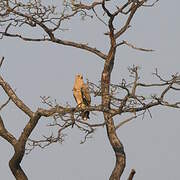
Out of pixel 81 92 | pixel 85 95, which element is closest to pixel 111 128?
pixel 85 95

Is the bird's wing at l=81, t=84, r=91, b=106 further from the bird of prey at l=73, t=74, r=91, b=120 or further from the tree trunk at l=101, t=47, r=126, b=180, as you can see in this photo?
the tree trunk at l=101, t=47, r=126, b=180

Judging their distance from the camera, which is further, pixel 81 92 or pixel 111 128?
pixel 81 92

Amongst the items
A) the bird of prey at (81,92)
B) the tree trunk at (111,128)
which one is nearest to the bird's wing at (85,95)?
the bird of prey at (81,92)

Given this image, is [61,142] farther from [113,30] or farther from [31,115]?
[113,30]

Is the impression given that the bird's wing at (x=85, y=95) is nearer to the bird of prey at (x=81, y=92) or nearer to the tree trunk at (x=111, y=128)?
the bird of prey at (x=81, y=92)

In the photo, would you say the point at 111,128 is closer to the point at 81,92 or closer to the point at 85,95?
the point at 85,95

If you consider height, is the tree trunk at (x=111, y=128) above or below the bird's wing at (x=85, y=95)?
below

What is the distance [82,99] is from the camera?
13500 mm

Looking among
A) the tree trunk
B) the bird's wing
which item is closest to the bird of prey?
the bird's wing

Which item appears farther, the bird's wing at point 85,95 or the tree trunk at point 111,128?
the bird's wing at point 85,95

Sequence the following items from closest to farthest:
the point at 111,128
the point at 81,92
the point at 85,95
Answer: the point at 111,128, the point at 85,95, the point at 81,92

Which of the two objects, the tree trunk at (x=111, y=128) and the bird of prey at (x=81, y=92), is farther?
the bird of prey at (x=81, y=92)

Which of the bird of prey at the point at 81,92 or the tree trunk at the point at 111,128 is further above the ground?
the bird of prey at the point at 81,92

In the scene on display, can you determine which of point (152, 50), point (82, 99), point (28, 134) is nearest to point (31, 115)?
point (28, 134)
